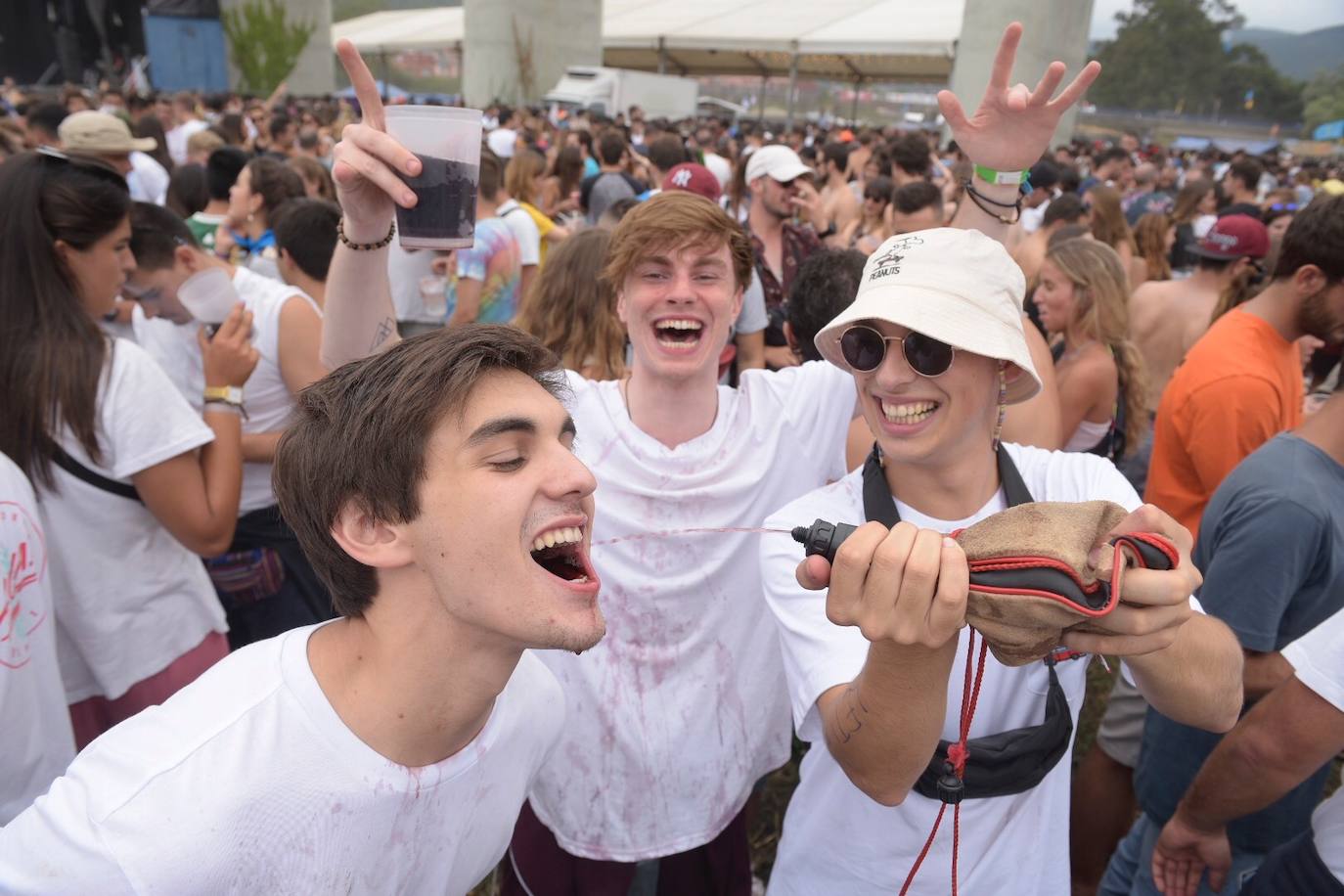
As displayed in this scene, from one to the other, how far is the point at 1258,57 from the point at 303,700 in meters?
93.6

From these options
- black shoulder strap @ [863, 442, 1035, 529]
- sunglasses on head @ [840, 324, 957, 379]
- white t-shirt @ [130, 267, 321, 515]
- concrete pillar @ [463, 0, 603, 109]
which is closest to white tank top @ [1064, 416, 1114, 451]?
black shoulder strap @ [863, 442, 1035, 529]

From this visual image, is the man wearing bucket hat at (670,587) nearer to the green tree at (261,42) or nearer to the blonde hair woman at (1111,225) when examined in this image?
the blonde hair woman at (1111,225)

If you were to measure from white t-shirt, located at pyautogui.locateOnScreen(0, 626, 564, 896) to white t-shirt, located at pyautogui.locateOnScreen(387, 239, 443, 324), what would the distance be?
345 centimetres

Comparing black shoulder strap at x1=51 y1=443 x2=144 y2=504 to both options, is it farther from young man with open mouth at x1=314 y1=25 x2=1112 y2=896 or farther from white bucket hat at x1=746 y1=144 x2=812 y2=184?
white bucket hat at x1=746 y1=144 x2=812 y2=184

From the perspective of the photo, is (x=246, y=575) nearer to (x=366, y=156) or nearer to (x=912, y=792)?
(x=366, y=156)

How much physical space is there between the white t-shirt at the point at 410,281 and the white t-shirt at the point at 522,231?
0.92 metres

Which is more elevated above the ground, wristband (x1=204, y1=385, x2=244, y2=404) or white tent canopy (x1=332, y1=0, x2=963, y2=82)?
white tent canopy (x1=332, y1=0, x2=963, y2=82)

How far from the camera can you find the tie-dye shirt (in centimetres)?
498

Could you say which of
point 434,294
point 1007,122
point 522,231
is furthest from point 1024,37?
point 1007,122

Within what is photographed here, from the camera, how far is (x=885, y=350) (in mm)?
1755

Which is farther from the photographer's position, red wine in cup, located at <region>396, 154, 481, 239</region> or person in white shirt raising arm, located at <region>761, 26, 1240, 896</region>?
red wine in cup, located at <region>396, 154, 481, 239</region>

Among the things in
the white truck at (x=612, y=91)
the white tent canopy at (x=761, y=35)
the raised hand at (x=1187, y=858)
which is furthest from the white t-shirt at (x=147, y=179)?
the white tent canopy at (x=761, y=35)

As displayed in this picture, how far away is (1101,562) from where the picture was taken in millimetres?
1167

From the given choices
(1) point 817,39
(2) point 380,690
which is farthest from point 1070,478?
(1) point 817,39
